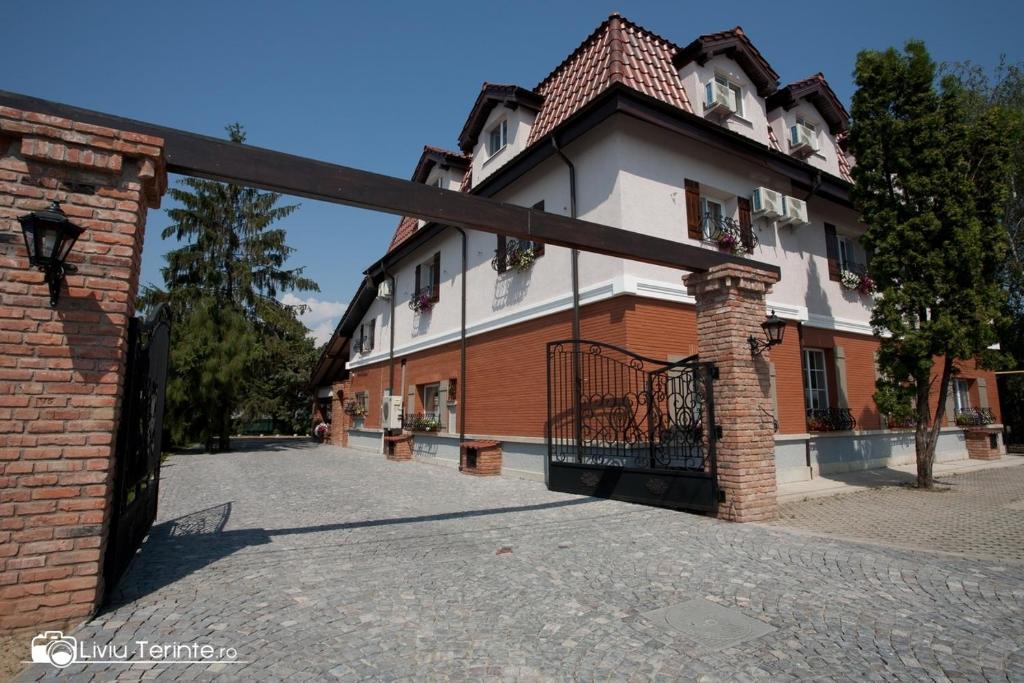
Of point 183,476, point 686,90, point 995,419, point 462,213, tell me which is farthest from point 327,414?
point 995,419

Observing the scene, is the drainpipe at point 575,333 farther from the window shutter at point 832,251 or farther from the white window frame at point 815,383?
the window shutter at point 832,251

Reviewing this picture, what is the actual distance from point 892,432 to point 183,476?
55.0ft

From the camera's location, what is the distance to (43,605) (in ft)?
10.4

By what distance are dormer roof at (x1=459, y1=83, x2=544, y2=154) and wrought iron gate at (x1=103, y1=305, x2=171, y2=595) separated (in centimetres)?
949

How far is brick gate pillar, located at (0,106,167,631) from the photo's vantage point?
10.4 feet

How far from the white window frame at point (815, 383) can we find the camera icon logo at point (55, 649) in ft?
42.3

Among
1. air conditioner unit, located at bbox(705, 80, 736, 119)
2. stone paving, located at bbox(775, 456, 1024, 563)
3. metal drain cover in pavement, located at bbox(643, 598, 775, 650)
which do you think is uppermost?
air conditioner unit, located at bbox(705, 80, 736, 119)

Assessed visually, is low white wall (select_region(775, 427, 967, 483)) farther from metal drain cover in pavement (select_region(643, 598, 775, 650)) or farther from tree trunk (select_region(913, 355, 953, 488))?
metal drain cover in pavement (select_region(643, 598, 775, 650))

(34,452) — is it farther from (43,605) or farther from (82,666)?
(82,666)

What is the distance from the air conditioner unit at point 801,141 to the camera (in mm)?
12633

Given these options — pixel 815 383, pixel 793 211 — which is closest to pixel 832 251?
pixel 793 211

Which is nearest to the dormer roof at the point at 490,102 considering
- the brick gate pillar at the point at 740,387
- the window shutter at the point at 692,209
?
the window shutter at the point at 692,209

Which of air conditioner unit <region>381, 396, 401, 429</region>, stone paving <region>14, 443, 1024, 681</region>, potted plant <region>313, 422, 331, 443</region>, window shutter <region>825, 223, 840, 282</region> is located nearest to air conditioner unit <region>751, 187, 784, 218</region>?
window shutter <region>825, 223, 840, 282</region>

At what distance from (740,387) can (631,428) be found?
235cm
